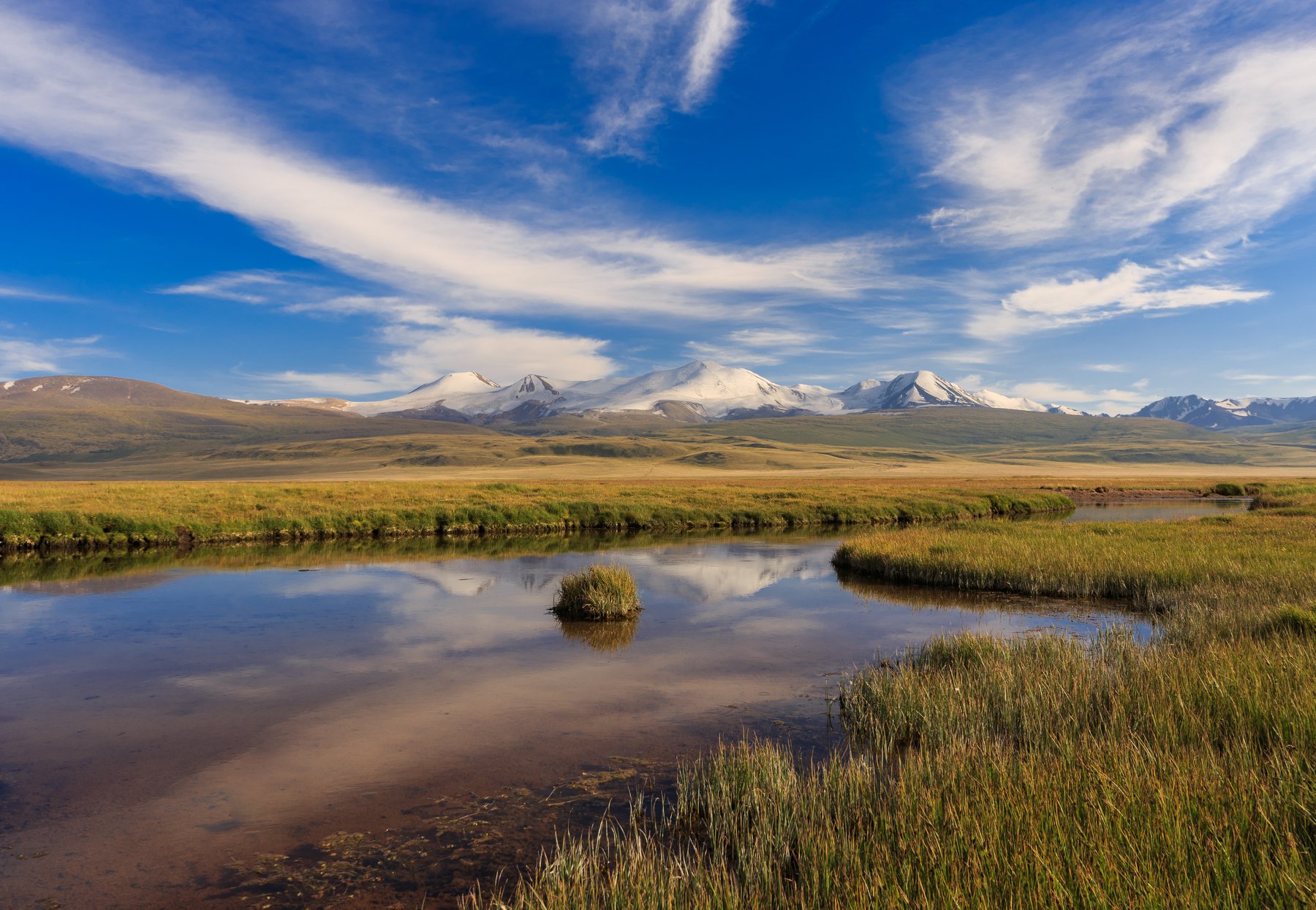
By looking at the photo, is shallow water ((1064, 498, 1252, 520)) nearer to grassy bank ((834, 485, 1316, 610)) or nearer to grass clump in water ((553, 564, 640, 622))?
grassy bank ((834, 485, 1316, 610))

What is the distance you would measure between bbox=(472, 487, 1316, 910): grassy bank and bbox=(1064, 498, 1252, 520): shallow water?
4380cm

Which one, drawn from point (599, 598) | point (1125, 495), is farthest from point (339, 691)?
point (1125, 495)

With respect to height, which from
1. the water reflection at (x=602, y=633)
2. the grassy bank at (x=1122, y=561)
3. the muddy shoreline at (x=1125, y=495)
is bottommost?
the muddy shoreline at (x=1125, y=495)

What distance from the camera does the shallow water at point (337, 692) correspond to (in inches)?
351

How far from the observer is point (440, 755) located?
11.0 metres

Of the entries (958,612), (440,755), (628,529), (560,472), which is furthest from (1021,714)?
(560,472)

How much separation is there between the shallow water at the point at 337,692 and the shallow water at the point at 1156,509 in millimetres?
38016

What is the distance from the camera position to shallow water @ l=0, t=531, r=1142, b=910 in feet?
29.3

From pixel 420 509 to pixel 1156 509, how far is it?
6217 centimetres

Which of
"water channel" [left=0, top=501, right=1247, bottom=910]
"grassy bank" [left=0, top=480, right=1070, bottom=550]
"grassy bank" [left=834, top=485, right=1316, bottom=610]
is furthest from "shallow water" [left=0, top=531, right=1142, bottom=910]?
"grassy bank" [left=0, top=480, right=1070, bottom=550]

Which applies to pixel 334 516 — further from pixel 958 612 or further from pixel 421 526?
pixel 958 612

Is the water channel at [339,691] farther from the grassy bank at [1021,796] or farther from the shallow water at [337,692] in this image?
the grassy bank at [1021,796]

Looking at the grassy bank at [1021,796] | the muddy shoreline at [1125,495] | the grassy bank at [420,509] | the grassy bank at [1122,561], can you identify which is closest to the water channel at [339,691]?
the grassy bank at [1122,561]

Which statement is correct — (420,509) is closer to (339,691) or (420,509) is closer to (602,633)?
(602,633)
